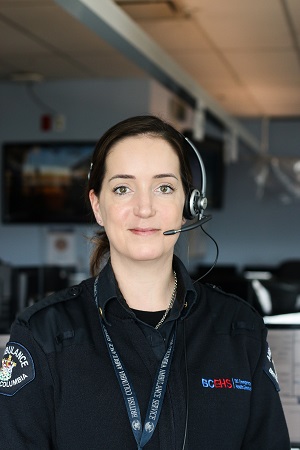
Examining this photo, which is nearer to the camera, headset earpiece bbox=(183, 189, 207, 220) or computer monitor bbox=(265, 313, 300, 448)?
headset earpiece bbox=(183, 189, 207, 220)

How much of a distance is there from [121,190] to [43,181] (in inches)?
225

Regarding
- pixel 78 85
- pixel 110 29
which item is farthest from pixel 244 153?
pixel 110 29

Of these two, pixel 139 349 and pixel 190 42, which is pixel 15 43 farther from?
pixel 139 349

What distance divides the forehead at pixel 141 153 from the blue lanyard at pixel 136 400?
1.16ft

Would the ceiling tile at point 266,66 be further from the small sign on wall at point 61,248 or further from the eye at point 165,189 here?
the eye at point 165,189

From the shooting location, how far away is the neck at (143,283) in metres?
1.66

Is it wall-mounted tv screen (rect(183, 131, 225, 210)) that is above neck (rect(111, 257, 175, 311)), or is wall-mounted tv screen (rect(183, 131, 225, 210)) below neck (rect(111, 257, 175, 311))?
above

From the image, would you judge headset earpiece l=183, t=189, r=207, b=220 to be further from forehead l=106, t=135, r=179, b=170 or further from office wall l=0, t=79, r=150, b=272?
office wall l=0, t=79, r=150, b=272

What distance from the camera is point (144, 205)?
5.23 ft

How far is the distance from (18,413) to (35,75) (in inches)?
226

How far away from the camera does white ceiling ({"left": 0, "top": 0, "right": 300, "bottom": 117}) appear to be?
4.70m

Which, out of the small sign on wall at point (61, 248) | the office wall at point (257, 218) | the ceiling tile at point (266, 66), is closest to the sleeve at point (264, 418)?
the ceiling tile at point (266, 66)

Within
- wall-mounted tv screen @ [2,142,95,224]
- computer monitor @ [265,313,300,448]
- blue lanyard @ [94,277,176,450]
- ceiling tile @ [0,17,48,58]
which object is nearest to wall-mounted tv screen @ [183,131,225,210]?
wall-mounted tv screen @ [2,142,95,224]

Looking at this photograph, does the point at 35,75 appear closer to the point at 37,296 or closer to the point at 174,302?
the point at 37,296
